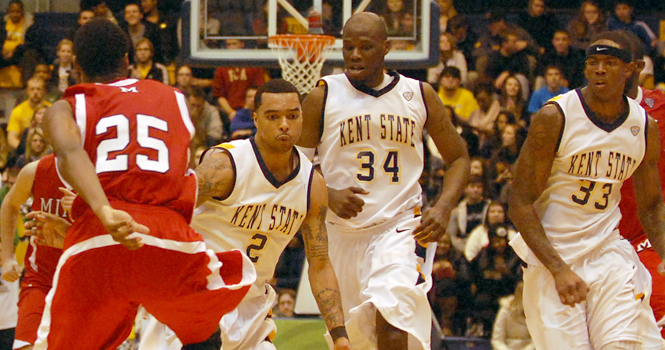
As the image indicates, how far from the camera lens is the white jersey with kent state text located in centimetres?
524

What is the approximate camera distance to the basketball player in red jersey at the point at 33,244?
18.4ft

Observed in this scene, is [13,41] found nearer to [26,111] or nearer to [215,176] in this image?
[26,111]

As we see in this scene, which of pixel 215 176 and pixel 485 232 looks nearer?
pixel 215 176

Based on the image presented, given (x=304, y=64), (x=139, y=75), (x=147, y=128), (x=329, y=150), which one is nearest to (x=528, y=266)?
(x=329, y=150)

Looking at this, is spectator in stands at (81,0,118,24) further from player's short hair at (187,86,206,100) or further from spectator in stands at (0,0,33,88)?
player's short hair at (187,86,206,100)

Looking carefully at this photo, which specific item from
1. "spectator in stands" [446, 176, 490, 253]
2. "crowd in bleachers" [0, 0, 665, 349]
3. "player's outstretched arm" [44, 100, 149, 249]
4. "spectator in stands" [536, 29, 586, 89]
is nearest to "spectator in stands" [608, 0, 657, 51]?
"crowd in bleachers" [0, 0, 665, 349]

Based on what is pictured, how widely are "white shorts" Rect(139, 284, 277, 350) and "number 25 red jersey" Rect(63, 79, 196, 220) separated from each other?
1193mm

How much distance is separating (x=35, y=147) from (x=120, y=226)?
22.9 ft

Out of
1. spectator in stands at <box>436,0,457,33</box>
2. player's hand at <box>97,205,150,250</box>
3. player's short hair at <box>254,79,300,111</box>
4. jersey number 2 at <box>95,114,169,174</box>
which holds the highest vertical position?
spectator in stands at <box>436,0,457,33</box>

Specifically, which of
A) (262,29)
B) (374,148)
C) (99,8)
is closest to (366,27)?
(374,148)

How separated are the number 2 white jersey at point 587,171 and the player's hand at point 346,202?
3.74 feet

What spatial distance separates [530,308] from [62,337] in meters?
2.87

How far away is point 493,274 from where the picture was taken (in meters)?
8.89

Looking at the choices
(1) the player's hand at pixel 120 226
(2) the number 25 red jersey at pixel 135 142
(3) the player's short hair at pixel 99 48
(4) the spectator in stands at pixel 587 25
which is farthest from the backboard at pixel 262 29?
(1) the player's hand at pixel 120 226
